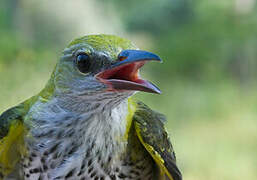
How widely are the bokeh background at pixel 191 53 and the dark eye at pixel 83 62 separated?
10.7 feet

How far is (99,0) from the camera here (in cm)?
688

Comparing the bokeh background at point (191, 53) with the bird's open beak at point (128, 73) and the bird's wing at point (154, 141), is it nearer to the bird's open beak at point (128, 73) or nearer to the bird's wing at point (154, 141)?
the bird's wing at point (154, 141)

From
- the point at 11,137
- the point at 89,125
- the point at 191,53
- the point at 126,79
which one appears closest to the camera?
the point at 126,79

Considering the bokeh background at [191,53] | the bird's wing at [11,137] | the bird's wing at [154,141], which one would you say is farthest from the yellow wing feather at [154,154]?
the bokeh background at [191,53]

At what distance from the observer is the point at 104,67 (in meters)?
1.40

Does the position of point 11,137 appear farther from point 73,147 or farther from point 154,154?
point 154,154

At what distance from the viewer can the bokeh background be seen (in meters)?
5.37

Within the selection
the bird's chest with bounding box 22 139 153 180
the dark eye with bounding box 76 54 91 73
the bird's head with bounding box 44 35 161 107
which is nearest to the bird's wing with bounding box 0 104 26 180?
the bird's chest with bounding box 22 139 153 180

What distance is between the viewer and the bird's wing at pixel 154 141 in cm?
174

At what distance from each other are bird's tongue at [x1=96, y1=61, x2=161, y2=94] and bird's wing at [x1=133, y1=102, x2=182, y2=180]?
1.43ft

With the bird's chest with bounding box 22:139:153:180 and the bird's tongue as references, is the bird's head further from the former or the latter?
the bird's chest with bounding box 22:139:153:180

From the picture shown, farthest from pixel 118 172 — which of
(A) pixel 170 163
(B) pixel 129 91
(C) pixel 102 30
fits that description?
(C) pixel 102 30

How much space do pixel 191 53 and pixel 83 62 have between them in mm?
6331

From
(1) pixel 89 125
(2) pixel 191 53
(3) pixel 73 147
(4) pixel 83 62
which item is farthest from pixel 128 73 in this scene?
(2) pixel 191 53
